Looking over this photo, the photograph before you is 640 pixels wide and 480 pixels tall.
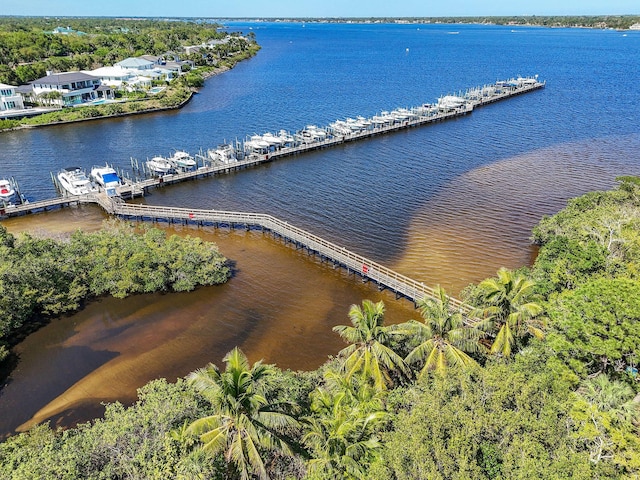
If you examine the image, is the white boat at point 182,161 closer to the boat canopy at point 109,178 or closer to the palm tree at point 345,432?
the boat canopy at point 109,178

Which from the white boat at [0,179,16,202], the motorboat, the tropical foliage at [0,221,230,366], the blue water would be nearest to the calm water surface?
the blue water

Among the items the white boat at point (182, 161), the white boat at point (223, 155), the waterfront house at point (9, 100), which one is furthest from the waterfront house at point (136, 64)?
the white boat at point (182, 161)

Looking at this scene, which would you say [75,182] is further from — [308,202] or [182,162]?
[308,202]

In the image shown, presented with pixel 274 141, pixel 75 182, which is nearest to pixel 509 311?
pixel 75 182

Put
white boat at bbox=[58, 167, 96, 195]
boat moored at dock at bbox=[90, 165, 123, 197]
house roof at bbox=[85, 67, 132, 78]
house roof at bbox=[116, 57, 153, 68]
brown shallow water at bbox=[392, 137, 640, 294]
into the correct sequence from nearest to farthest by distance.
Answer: brown shallow water at bbox=[392, 137, 640, 294]
boat moored at dock at bbox=[90, 165, 123, 197]
white boat at bbox=[58, 167, 96, 195]
house roof at bbox=[85, 67, 132, 78]
house roof at bbox=[116, 57, 153, 68]

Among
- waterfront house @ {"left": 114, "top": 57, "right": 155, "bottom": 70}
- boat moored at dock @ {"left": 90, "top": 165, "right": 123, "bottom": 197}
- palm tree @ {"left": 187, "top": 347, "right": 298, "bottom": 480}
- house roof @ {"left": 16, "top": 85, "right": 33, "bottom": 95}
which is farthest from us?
waterfront house @ {"left": 114, "top": 57, "right": 155, "bottom": 70}

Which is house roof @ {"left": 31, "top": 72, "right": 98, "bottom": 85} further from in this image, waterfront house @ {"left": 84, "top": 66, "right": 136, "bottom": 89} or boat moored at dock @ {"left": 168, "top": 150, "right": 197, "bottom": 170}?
boat moored at dock @ {"left": 168, "top": 150, "right": 197, "bottom": 170}
